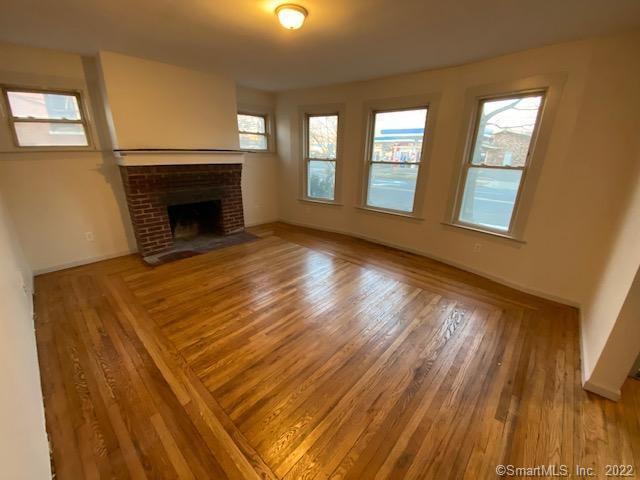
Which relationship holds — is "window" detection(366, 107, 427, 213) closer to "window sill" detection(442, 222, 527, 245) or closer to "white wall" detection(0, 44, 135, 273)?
Result: "window sill" detection(442, 222, 527, 245)

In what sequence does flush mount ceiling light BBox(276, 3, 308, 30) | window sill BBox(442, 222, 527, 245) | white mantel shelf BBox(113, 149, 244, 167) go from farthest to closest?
1. white mantel shelf BBox(113, 149, 244, 167)
2. window sill BBox(442, 222, 527, 245)
3. flush mount ceiling light BBox(276, 3, 308, 30)

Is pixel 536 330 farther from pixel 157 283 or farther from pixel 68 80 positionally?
pixel 68 80

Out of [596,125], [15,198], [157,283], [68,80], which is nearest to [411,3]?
[596,125]

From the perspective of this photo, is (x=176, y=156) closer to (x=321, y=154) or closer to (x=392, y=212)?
(x=321, y=154)

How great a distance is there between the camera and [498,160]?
9.82 ft

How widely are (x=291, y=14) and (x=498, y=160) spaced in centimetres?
262

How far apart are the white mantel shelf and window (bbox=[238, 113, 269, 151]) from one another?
0.81 meters

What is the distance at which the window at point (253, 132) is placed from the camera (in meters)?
4.77

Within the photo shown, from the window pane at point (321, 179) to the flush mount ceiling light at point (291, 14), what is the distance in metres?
2.69

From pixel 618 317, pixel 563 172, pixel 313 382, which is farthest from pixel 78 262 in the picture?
pixel 563 172

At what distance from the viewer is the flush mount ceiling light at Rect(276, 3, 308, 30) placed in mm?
1893

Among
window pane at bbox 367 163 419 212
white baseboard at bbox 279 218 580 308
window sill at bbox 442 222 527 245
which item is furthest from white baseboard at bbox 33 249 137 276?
window sill at bbox 442 222 527 245

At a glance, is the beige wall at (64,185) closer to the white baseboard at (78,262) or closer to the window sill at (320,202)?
the white baseboard at (78,262)

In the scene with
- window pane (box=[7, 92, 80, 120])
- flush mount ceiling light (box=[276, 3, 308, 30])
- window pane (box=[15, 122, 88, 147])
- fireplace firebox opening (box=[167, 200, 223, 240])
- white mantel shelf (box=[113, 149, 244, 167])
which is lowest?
fireplace firebox opening (box=[167, 200, 223, 240])
